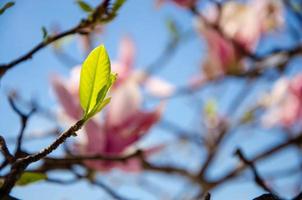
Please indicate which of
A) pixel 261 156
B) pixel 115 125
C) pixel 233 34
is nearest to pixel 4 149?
pixel 115 125

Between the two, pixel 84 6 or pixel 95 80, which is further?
pixel 84 6

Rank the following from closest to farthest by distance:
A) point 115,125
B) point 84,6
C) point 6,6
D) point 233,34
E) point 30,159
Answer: point 30,159 < point 6,6 < point 84,6 < point 115,125 < point 233,34

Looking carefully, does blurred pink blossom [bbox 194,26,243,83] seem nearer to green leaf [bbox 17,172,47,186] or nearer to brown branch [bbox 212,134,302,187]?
brown branch [bbox 212,134,302,187]

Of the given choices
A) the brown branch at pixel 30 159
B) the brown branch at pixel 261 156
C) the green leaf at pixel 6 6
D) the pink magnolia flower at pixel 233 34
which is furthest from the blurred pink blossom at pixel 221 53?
the brown branch at pixel 30 159

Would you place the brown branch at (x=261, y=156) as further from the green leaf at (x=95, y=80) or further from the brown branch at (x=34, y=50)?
the green leaf at (x=95, y=80)

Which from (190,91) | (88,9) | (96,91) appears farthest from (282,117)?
(96,91)

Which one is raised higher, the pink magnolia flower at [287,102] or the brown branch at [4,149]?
the brown branch at [4,149]

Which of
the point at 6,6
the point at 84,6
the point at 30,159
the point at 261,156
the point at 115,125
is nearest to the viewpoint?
the point at 30,159

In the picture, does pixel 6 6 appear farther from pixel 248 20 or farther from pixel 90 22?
pixel 248 20
